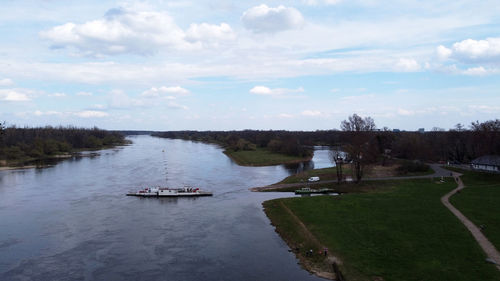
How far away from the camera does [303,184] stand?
227 ft

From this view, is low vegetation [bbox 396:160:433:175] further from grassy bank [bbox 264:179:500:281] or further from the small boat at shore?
the small boat at shore

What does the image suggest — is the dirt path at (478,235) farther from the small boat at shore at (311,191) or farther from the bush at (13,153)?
the bush at (13,153)

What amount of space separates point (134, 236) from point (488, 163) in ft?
215

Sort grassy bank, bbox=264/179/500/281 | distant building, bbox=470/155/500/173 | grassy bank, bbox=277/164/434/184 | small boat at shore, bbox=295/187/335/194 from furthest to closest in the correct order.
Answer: grassy bank, bbox=277/164/434/184 < distant building, bbox=470/155/500/173 < small boat at shore, bbox=295/187/335/194 < grassy bank, bbox=264/179/500/281

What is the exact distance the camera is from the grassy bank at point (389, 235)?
27406 mm

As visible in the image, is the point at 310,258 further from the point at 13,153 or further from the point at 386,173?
the point at 13,153

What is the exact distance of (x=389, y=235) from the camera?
115 ft

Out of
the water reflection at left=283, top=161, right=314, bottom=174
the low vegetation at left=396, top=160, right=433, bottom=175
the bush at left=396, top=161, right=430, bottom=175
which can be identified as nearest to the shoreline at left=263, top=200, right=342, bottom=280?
the low vegetation at left=396, top=160, right=433, bottom=175

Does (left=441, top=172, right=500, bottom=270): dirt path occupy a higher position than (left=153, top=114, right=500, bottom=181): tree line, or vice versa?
(left=153, top=114, right=500, bottom=181): tree line

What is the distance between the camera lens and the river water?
29966 millimetres

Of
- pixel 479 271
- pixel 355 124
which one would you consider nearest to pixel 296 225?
pixel 479 271

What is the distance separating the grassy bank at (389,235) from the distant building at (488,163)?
2015 cm

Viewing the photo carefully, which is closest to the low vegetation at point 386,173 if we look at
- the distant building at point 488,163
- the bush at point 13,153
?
the distant building at point 488,163

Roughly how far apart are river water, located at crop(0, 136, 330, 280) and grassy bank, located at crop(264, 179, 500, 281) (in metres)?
3.97
